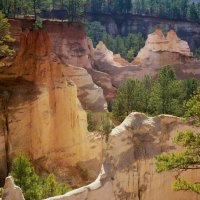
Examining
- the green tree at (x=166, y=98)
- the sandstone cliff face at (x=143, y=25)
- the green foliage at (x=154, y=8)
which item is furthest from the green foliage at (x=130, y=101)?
the green foliage at (x=154, y=8)

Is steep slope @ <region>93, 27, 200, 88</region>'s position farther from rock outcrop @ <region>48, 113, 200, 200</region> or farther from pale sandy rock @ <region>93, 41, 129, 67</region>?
rock outcrop @ <region>48, 113, 200, 200</region>

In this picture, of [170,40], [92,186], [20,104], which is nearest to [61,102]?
[20,104]

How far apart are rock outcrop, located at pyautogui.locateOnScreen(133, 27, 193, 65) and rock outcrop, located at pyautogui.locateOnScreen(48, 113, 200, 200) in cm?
4334

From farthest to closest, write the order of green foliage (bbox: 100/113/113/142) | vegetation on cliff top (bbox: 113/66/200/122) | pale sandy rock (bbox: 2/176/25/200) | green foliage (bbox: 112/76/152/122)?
1. green foliage (bbox: 112/76/152/122)
2. vegetation on cliff top (bbox: 113/66/200/122)
3. green foliage (bbox: 100/113/113/142)
4. pale sandy rock (bbox: 2/176/25/200)

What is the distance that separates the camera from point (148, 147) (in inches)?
778

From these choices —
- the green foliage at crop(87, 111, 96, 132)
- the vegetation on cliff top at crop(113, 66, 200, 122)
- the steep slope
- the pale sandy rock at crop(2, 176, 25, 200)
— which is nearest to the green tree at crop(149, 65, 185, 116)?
the vegetation on cliff top at crop(113, 66, 200, 122)

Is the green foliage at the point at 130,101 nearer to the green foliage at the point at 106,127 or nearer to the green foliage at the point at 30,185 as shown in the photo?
the green foliage at the point at 106,127

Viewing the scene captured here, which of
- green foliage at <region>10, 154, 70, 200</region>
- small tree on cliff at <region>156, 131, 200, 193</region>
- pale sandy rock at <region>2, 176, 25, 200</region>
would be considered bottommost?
green foliage at <region>10, 154, 70, 200</region>

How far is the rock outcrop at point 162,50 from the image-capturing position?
63219mm

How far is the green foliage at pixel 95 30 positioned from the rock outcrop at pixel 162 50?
29270 millimetres

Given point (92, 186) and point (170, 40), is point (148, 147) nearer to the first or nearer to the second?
point (92, 186)

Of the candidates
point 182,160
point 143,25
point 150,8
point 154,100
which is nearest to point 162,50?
point 154,100

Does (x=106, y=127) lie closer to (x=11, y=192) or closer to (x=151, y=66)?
(x=11, y=192)

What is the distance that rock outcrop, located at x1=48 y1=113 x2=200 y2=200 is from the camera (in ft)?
61.1
